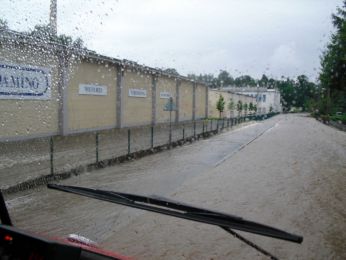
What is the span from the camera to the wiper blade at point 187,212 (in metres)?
2.30

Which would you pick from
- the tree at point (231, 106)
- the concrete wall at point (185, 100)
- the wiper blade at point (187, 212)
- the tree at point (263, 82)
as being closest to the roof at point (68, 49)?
the concrete wall at point (185, 100)

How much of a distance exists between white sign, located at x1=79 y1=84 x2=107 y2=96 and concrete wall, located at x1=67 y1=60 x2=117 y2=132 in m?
0.13

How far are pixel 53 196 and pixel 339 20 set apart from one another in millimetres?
43637

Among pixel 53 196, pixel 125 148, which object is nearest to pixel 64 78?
pixel 125 148

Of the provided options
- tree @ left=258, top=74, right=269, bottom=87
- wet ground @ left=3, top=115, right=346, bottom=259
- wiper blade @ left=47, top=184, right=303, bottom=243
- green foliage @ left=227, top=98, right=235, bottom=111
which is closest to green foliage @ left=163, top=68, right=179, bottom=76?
wet ground @ left=3, top=115, right=346, bottom=259

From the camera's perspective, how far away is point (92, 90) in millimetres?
25328

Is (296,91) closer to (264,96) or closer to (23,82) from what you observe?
(264,96)

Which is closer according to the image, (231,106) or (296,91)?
(231,106)

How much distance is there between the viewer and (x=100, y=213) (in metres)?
7.38

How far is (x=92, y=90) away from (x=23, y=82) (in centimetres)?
697

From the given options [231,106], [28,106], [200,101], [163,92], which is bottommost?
[231,106]

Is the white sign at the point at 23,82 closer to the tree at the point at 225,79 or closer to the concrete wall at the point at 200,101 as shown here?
the concrete wall at the point at 200,101

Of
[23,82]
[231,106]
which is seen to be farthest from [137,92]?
[231,106]

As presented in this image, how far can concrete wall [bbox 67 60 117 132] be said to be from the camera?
23328 mm
